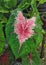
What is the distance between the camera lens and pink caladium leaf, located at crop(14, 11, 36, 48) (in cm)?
108

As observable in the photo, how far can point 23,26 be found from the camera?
1083 mm

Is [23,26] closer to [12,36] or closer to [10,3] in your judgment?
[12,36]

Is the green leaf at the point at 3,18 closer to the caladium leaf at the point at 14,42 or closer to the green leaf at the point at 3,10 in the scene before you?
the green leaf at the point at 3,10

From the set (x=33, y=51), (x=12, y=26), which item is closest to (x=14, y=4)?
(x=12, y=26)

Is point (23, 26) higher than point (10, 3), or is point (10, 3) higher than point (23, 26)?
point (10, 3)

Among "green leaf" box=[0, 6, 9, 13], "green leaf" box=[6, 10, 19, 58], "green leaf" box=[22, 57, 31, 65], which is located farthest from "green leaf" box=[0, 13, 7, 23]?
"green leaf" box=[22, 57, 31, 65]

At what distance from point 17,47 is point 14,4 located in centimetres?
32

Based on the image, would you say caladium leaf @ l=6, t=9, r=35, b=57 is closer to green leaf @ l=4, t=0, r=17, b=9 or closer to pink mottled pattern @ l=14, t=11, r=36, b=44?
pink mottled pattern @ l=14, t=11, r=36, b=44

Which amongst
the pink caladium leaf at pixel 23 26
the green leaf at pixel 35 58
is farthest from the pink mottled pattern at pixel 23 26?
the green leaf at pixel 35 58

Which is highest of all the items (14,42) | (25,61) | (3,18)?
(3,18)

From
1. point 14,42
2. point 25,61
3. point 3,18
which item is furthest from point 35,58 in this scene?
point 3,18

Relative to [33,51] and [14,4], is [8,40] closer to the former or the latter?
[33,51]

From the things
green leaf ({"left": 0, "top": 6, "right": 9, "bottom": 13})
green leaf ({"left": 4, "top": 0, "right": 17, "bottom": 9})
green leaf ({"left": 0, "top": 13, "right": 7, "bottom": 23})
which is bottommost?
green leaf ({"left": 0, "top": 13, "right": 7, "bottom": 23})

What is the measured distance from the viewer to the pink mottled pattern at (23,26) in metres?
1.08
